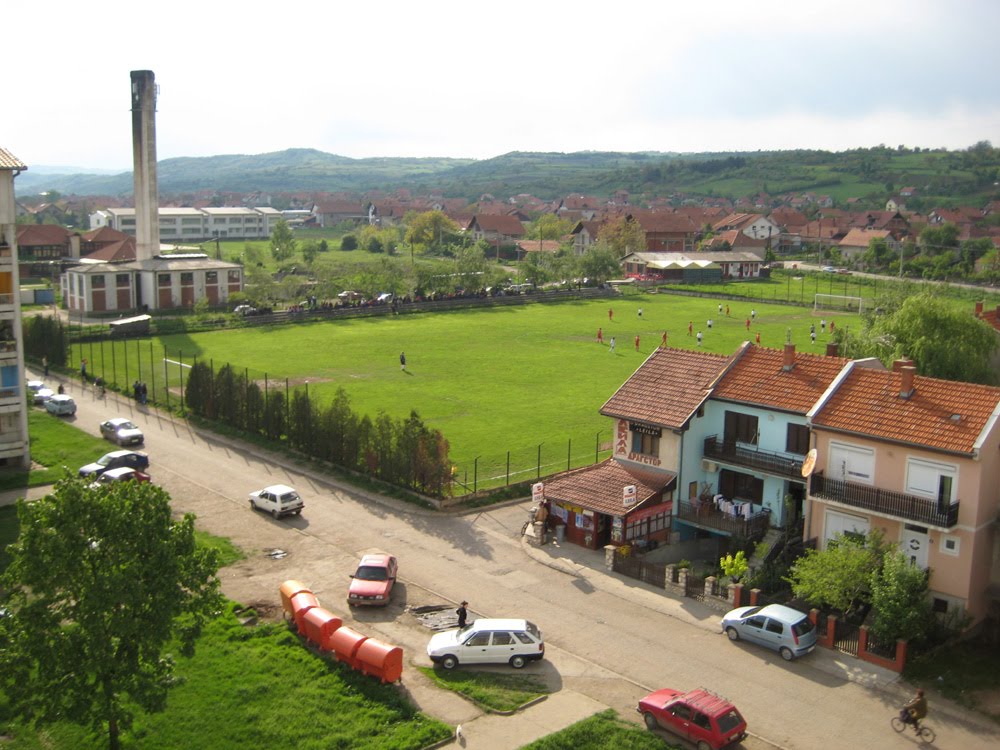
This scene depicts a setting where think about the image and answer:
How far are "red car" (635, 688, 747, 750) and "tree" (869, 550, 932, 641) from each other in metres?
5.38

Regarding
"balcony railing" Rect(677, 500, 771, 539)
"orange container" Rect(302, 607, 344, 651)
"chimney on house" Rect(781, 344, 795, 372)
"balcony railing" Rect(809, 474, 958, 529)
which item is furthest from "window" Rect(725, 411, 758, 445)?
"orange container" Rect(302, 607, 344, 651)

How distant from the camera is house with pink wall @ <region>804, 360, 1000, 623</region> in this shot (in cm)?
2484

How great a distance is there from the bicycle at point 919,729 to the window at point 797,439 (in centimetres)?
1026

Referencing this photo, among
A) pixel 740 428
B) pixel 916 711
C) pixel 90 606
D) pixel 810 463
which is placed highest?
pixel 740 428

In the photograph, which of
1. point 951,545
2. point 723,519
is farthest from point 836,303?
point 951,545

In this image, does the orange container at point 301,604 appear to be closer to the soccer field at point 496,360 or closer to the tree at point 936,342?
the soccer field at point 496,360

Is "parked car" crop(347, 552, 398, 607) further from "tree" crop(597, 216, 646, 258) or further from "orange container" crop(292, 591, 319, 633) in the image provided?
"tree" crop(597, 216, 646, 258)

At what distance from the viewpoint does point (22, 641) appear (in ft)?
57.5

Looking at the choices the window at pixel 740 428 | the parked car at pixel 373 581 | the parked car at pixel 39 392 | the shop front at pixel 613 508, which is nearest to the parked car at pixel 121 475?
the parked car at pixel 373 581

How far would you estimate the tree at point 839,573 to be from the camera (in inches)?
958

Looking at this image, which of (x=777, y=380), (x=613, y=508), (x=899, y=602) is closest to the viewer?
(x=899, y=602)

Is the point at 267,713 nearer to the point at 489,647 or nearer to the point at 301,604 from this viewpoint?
the point at 301,604

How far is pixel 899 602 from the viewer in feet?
76.2

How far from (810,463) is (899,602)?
5.17 meters
